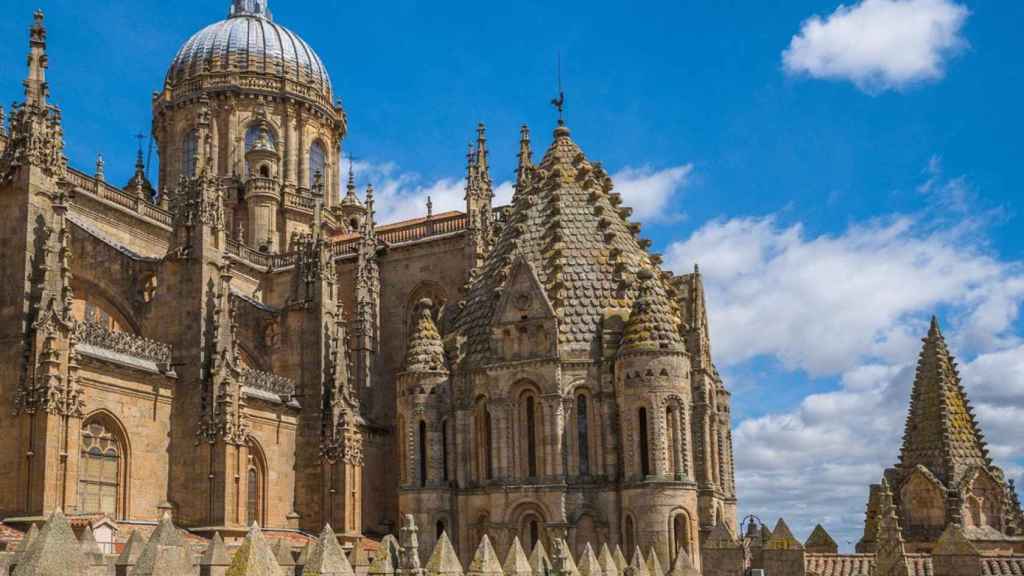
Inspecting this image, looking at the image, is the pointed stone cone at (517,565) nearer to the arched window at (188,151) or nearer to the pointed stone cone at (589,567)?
the pointed stone cone at (589,567)

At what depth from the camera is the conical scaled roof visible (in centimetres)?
3219

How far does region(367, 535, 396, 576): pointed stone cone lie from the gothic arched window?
1274cm

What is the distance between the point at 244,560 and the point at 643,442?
2070 cm

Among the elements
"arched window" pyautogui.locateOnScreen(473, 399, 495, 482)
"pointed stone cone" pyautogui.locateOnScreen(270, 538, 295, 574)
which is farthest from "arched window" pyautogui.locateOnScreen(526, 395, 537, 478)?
"pointed stone cone" pyautogui.locateOnScreen(270, 538, 295, 574)

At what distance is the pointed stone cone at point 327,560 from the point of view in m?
13.2

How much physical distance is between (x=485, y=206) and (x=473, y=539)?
16.1 m

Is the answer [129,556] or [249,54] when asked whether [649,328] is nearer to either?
[129,556]

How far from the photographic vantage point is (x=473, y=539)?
104ft

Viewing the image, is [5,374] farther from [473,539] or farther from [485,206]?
[485,206]

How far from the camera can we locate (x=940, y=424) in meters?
32.5

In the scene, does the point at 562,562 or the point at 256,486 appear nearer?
the point at 562,562

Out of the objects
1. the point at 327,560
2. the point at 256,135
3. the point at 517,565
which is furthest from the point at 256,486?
the point at 256,135

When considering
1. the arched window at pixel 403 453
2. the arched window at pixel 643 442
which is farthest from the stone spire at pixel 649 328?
the arched window at pixel 403 453

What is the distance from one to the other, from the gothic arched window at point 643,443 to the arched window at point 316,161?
31804mm
